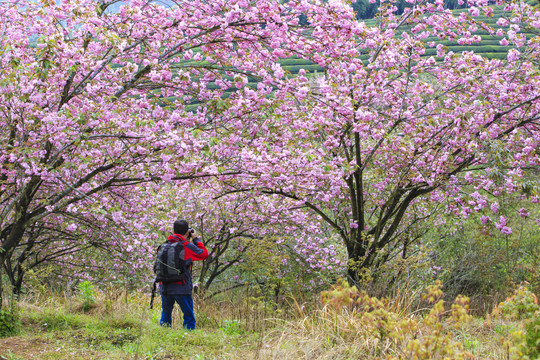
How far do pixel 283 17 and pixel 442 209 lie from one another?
22.0ft

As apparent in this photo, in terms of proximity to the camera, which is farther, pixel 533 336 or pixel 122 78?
pixel 122 78

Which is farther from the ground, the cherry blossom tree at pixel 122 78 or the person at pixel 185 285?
the cherry blossom tree at pixel 122 78

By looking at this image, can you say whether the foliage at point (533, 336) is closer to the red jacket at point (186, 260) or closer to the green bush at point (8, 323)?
the red jacket at point (186, 260)

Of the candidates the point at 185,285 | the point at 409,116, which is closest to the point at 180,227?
the point at 185,285

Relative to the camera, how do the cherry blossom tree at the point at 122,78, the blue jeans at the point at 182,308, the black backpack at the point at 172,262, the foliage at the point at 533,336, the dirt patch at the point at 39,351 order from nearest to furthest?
the foliage at the point at 533,336 → the dirt patch at the point at 39,351 → the cherry blossom tree at the point at 122,78 → the black backpack at the point at 172,262 → the blue jeans at the point at 182,308

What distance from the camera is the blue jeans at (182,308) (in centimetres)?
586

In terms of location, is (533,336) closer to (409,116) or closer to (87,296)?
(409,116)

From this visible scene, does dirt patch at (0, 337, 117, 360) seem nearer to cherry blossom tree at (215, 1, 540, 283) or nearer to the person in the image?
the person

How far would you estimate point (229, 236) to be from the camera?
12.1 metres

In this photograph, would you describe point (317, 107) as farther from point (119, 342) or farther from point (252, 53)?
point (119, 342)

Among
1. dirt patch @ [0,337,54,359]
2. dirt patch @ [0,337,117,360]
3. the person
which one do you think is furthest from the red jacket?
dirt patch @ [0,337,54,359]

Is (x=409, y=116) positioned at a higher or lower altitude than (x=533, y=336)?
higher

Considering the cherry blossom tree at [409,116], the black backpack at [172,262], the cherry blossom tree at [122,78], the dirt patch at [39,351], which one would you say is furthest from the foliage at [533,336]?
the black backpack at [172,262]

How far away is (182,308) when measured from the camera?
19.3 feet
